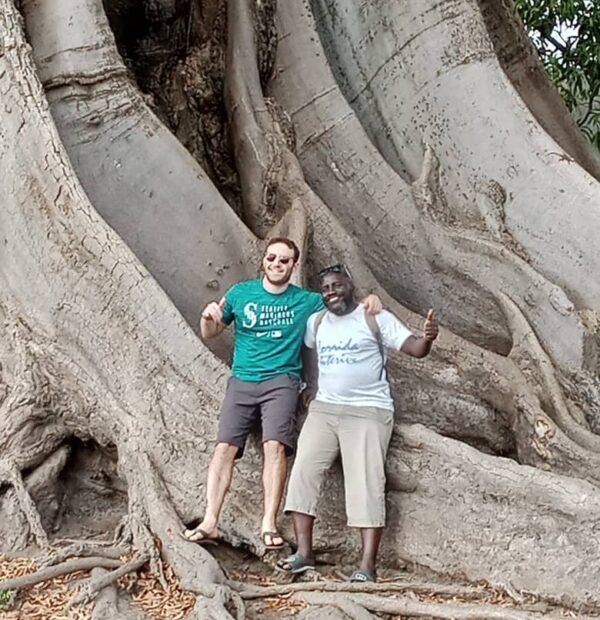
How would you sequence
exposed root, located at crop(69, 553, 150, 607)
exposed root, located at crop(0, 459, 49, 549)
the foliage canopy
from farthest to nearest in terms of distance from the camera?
the foliage canopy
exposed root, located at crop(0, 459, 49, 549)
exposed root, located at crop(69, 553, 150, 607)

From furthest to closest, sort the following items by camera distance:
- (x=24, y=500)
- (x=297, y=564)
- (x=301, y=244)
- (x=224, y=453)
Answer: (x=301, y=244)
(x=24, y=500)
(x=224, y=453)
(x=297, y=564)

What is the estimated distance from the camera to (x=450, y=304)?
541cm

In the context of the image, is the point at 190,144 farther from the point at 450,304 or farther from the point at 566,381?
the point at 566,381

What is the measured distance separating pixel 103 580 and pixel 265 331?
3.54ft

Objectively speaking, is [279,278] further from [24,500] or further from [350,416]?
[24,500]

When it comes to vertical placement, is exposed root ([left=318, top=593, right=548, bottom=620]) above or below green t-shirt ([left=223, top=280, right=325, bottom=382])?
below

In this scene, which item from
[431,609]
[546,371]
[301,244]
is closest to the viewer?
[431,609]

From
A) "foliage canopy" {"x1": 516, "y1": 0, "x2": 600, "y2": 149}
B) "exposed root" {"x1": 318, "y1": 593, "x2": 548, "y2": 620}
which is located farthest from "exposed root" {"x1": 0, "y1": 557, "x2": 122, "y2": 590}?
"foliage canopy" {"x1": 516, "y1": 0, "x2": 600, "y2": 149}

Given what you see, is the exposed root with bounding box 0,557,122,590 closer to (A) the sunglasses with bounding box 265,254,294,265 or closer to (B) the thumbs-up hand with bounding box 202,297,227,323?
(B) the thumbs-up hand with bounding box 202,297,227,323

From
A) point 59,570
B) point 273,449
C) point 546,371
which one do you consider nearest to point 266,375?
point 273,449

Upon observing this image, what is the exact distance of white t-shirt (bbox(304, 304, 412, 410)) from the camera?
3.99 meters

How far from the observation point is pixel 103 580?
3.73m

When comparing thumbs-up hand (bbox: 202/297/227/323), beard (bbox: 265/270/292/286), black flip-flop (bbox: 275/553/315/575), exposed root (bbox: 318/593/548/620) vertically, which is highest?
thumbs-up hand (bbox: 202/297/227/323)

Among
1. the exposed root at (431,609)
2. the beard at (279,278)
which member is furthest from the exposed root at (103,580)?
the beard at (279,278)
